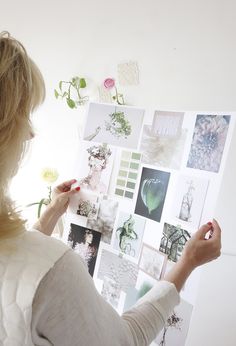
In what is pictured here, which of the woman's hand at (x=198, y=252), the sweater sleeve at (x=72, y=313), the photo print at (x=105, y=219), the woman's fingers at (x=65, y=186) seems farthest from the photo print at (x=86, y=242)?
the sweater sleeve at (x=72, y=313)

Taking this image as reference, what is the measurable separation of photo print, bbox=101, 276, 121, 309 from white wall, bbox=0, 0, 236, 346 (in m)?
0.31

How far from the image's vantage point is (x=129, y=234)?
1128mm

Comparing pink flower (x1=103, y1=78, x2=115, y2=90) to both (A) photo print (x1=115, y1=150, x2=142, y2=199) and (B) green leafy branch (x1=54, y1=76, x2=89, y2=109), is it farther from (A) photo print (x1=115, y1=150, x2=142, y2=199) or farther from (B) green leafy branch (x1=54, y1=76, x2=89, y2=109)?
(A) photo print (x1=115, y1=150, x2=142, y2=199)

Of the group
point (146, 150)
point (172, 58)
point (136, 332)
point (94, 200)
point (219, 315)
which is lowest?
point (219, 315)

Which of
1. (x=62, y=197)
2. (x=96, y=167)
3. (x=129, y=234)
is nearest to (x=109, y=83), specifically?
(x=96, y=167)

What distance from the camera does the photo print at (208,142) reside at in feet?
3.00

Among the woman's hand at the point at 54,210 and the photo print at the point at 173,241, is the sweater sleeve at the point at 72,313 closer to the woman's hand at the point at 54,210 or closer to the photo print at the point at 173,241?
the photo print at the point at 173,241

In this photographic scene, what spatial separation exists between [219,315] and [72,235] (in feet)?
1.95

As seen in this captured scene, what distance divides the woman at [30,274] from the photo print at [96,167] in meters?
0.53

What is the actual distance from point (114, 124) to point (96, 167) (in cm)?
16

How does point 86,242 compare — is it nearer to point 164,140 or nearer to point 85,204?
point 85,204

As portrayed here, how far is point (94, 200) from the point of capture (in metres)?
1.21

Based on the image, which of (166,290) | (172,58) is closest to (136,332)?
(166,290)

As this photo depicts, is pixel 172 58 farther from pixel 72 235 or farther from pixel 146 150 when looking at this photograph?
pixel 72 235
